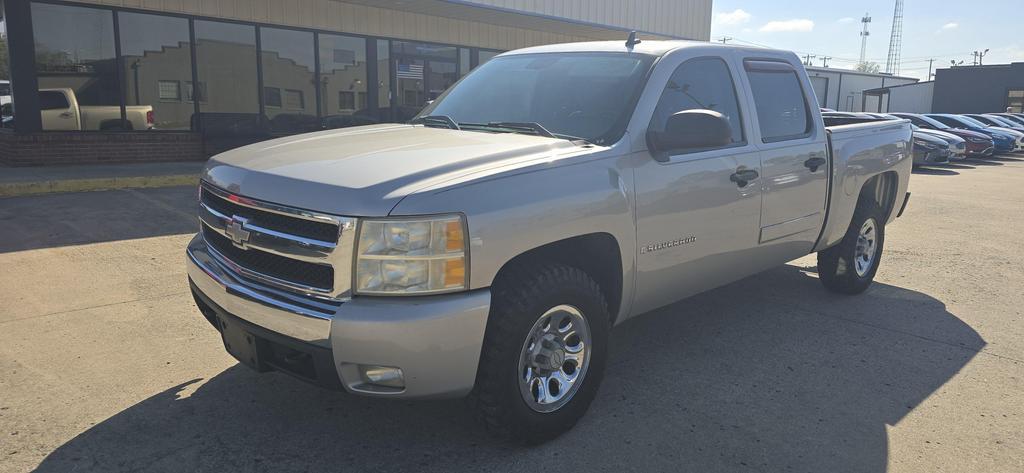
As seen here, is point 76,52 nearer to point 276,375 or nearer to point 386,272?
A: point 276,375

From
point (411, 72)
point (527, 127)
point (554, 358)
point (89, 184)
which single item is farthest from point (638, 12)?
point (554, 358)

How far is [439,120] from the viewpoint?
4.34m

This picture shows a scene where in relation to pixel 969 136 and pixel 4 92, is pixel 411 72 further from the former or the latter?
pixel 969 136

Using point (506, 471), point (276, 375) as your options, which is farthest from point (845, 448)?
point (276, 375)

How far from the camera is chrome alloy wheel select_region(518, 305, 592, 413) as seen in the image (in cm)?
320

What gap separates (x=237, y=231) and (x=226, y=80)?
1225cm

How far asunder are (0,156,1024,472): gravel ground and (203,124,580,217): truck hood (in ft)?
3.80

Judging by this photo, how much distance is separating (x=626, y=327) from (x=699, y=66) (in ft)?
6.08

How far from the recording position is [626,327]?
16.7 ft

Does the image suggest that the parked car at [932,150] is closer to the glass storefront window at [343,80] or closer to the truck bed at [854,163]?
the glass storefront window at [343,80]

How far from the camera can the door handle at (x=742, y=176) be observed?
4168 millimetres

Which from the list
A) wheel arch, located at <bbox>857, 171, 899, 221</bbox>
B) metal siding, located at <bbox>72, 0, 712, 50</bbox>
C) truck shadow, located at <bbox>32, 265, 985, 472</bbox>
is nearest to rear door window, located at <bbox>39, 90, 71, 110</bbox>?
metal siding, located at <bbox>72, 0, 712, 50</bbox>

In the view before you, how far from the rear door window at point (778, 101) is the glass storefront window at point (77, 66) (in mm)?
11789

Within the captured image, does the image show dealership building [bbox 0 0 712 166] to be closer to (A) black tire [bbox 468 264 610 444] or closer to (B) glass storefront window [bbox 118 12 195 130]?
(B) glass storefront window [bbox 118 12 195 130]
